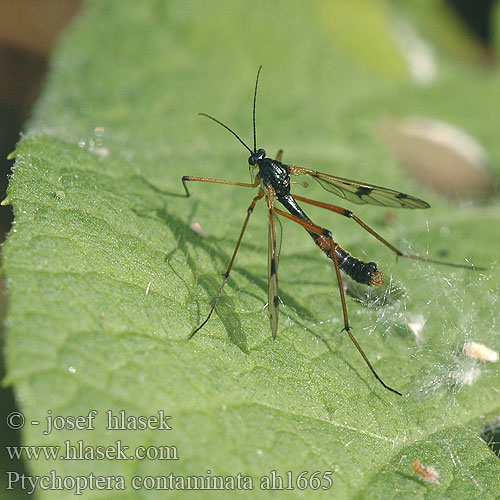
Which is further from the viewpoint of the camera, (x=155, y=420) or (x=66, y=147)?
(x=66, y=147)

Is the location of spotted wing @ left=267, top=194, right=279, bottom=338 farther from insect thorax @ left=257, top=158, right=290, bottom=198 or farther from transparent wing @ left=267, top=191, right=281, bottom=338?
insect thorax @ left=257, top=158, right=290, bottom=198

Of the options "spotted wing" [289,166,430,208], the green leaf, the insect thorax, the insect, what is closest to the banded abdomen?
the insect

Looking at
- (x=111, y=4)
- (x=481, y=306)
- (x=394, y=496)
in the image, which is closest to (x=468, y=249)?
(x=481, y=306)

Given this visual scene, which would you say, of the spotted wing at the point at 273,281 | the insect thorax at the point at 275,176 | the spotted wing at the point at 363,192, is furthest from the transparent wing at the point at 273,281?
the spotted wing at the point at 363,192

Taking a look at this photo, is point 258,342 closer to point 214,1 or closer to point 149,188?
point 149,188

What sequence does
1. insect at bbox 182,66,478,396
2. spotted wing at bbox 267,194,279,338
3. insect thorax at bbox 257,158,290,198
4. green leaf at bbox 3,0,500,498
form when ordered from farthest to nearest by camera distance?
insect thorax at bbox 257,158,290,198, insect at bbox 182,66,478,396, spotted wing at bbox 267,194,279,338, green leaf at bbox 3,0,500,498

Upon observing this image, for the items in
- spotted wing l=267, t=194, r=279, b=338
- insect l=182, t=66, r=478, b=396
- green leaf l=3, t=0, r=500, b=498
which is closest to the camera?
green leaf l=3, t=0, r=500, b=498

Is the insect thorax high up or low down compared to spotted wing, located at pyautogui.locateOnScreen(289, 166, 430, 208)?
down
